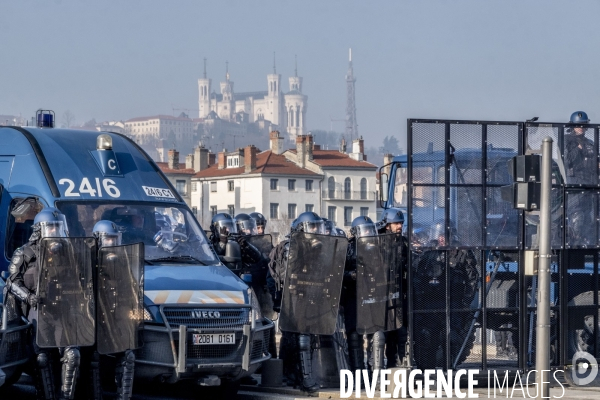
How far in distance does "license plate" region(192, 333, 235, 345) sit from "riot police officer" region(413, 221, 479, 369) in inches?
108

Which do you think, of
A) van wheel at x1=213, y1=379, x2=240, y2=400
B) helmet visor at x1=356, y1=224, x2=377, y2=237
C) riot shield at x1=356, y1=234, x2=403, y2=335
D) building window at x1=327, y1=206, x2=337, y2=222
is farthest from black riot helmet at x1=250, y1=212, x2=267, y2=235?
building window at x1=327, y1=206, x2=337, y2=222

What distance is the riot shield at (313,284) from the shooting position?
42.5 feet

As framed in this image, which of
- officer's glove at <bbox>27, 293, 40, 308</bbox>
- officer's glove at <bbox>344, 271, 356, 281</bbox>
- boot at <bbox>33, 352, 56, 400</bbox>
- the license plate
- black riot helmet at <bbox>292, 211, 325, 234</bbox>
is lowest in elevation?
boot at <bbox>33, 352, 56, 400</bbox>

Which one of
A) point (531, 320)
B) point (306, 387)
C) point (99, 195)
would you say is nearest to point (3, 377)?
point (99, 195)

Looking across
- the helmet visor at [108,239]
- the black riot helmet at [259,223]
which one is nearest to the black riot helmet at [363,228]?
the black riot helmet at [259,223]

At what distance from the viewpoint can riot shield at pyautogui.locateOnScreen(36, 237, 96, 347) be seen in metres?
11.2

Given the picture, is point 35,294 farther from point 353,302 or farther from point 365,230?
point 365,230

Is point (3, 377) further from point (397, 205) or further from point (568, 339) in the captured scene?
point (397, 205)

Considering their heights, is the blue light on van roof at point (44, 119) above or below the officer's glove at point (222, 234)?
above

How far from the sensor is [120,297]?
11508mm

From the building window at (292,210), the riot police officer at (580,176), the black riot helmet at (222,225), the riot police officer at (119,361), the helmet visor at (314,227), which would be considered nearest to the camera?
the riot police officer at (119,361)

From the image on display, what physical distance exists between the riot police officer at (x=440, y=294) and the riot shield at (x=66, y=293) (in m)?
4.16

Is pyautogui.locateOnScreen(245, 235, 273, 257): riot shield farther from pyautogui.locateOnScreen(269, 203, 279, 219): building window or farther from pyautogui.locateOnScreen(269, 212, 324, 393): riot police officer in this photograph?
pyautogui.locateOnScreen(269, 203, 279, 219): building window

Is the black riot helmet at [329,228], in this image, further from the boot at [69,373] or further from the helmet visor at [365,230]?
the boot at [69,373]
